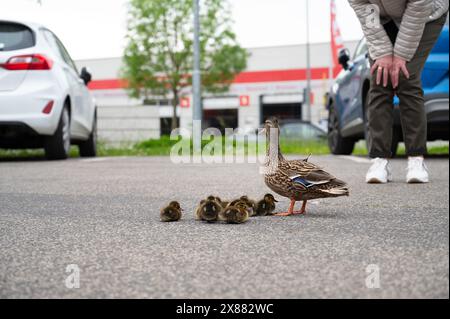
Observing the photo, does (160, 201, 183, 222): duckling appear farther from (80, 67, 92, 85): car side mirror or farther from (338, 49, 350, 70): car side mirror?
(80, 67, 92, 85): car side mirror

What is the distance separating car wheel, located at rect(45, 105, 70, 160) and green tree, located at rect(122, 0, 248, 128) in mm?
20826

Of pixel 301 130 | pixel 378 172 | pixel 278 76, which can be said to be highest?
pixel 378 172

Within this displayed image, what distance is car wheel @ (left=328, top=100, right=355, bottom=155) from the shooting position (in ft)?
31.0

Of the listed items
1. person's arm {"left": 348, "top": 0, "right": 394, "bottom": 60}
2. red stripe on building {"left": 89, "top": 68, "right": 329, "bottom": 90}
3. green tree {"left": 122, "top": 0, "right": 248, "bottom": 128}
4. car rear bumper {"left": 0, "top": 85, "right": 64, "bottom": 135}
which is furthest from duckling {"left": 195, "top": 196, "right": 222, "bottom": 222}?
red stripe on building {"left": 89, "top": 68, "right": 329, "bottom": 90}

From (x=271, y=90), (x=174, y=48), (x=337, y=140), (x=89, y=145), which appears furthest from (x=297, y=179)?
(x=271, y=90)

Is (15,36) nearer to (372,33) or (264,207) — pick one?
(372,33)

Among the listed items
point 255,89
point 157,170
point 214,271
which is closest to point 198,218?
point 214,271

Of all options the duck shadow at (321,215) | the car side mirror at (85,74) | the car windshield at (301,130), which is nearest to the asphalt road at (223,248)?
the duck shadow at (321,215)

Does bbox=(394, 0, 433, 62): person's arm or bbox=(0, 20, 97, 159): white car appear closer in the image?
bbox=(394, 0, 433, 62): person's arm

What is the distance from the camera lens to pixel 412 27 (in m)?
4.42

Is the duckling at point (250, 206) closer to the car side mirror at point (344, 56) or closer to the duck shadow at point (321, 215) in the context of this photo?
the duck shadow at point (321, 215)

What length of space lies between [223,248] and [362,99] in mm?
5545

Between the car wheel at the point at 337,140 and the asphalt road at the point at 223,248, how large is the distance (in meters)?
4.89
